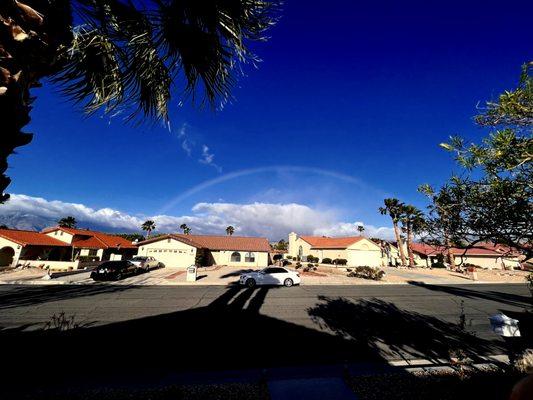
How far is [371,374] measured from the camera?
5.58m

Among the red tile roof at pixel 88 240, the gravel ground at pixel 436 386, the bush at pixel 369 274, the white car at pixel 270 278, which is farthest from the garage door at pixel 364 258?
the gravel ground at pixel 436 386

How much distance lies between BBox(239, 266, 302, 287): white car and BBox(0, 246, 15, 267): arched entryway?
29041 mm

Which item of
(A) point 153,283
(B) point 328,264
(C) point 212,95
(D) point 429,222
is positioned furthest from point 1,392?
(B) point 328,264

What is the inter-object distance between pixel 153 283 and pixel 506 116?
22.4 m

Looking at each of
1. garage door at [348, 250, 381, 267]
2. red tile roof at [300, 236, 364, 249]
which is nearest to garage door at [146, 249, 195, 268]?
red tile roof at [300, 236, 364, 249]

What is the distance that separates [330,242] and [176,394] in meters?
47.8

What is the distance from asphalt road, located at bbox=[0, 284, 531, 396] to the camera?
634 cm

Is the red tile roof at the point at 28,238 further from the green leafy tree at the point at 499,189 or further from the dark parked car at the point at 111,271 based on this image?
the green leafy tree at the point at 499,189

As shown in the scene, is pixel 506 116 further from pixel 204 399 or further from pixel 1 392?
pixel 1 392

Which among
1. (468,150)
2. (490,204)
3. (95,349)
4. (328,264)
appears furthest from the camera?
(328,264)

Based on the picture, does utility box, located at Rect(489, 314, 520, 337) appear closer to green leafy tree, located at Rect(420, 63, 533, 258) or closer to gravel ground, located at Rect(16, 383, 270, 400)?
green leafy tree, located at Rect(420, 63, 533, 258)

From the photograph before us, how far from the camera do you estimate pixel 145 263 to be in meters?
28.6

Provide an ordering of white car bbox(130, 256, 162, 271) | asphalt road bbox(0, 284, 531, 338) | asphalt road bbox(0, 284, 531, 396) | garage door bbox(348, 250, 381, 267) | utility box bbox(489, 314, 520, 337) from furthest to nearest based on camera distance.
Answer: garage door bbox(348, 250, 381, 267) < white car bbox(130, 256, 162, 271) < asphalt road bbox(0, 284, 531, 338) < asphalt road bbox(0, 284, 531, 396) < utility box bbox(489, 314, 520, 337)

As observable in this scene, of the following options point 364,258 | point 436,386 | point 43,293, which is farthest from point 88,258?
point 364,258
